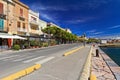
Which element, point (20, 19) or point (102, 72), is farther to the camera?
point (20, 19)

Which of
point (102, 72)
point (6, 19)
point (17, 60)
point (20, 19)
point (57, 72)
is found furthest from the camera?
point (20, 19)

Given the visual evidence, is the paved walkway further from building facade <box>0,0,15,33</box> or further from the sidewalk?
building facade <box>0,0,15,33</box>

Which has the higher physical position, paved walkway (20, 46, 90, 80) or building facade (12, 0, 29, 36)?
building facade (12, 0, 29, 36)

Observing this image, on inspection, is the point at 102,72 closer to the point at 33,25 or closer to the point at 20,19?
the point at 20,19

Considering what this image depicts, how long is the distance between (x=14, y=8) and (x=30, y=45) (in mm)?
9005

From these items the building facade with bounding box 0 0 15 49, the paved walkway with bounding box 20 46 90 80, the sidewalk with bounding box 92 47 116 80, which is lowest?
the sidewalk with bounding box 92 47 116 80

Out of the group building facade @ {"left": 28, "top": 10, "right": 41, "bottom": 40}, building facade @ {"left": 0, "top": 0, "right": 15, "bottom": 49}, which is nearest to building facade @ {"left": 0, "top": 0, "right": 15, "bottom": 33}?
building facade @ {"left": 0, "top": 0, "right": 15, "bottom": 49}

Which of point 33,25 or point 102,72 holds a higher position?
point 33,25

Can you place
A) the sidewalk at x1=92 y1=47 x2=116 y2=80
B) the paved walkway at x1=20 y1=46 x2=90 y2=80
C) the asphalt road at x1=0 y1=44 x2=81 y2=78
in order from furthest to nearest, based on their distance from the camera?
1. the asphalt road at x1=0 y1=44 x2=81 y2=78
2. the sidewalk at x1=92 y1=47 x2=116 y2=80
3. the paved walkway at x1=20 y1=46 x2=90 y2=80

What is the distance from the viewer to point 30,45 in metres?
41.6

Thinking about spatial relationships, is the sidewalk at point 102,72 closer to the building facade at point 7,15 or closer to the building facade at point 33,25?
the building facade at point 7,15

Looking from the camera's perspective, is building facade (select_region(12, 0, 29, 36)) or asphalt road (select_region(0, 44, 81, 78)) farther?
building facade (select_region(12, 0, 29, 36))

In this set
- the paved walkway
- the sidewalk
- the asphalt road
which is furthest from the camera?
the asphalt road

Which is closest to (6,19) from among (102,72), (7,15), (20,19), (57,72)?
(7,15)
